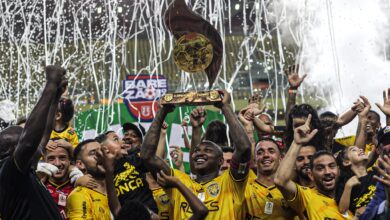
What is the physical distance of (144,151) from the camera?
18.7 feet

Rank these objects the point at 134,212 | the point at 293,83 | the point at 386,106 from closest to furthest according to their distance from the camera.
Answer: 1. the point at 134,212
2. the point at 386,106
3. the point at 293,83

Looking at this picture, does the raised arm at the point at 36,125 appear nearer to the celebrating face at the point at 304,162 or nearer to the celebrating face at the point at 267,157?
the celebrating face at the point at 267,157

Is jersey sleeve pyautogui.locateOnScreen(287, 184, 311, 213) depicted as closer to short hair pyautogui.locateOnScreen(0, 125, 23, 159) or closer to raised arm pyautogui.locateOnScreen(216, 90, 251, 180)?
raised arm pyautogui.locateOnScreen(216, 90, 251, 180)

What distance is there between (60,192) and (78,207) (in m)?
0.31

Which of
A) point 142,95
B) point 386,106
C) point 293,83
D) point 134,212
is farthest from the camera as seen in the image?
point 142,95

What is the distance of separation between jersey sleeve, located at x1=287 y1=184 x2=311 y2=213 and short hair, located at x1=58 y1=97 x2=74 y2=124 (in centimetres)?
225

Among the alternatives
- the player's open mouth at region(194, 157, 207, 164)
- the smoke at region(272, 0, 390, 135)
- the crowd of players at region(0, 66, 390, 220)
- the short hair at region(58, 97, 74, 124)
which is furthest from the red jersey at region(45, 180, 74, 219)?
the smoke at region(272, 0, 390, 135)

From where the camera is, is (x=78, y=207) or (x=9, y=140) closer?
(x=9, y=140)

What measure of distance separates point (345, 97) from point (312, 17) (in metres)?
1.96

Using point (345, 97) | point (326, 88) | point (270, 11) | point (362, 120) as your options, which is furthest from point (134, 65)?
point (362, 120)

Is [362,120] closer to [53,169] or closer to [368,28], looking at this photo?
[53,169]

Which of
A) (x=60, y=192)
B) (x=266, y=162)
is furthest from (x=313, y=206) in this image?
(x=60, y=192)

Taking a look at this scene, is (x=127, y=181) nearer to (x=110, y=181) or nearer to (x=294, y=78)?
(x=110, y=181)

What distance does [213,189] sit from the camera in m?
5.61
